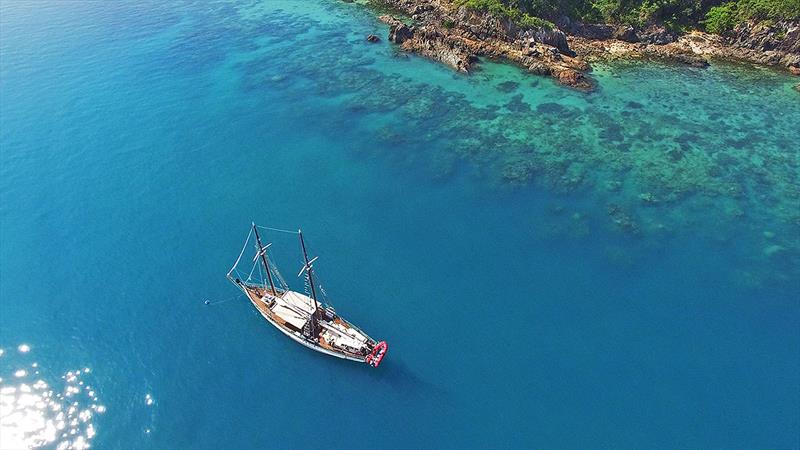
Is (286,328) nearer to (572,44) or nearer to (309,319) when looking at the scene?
(309,319)

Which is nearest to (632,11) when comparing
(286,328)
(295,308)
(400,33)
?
(400,33)

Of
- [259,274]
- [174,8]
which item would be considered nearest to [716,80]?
[259,274]

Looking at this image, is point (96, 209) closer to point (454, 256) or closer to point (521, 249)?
point (454, 256)

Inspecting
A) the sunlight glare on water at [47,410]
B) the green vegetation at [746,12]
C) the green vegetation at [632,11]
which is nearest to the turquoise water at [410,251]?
the sunlight glare on water at [47,410]

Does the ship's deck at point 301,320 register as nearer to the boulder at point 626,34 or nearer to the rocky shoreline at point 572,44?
the rocky shoreline at point 572,44

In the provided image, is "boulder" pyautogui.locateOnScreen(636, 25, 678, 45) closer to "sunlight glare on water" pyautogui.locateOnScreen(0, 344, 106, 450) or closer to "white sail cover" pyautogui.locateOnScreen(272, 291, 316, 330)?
"white sail cover" pyautogui.locateOnScreen(272, 291, 316, 330)

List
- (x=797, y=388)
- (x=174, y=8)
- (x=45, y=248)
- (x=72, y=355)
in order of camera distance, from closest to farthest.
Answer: (x=797, y=388) < (x=72, y=355) < (x=45, y=248) < (x=174, y=8)
